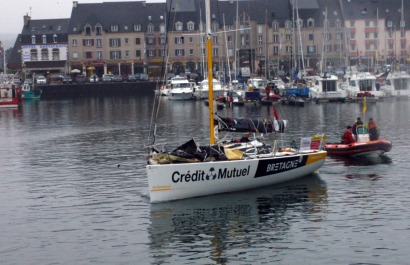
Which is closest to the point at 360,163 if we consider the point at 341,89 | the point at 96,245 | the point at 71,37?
the point at 96,245

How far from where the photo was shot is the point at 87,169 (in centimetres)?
5316

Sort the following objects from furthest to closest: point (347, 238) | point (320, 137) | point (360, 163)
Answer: point (360, 163), point (320, 137), point (347, 238)

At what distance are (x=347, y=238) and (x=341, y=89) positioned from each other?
81032 mm

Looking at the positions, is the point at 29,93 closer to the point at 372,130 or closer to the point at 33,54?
the point at 33,54

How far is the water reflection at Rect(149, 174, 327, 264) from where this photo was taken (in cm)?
3234

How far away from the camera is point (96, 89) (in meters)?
155

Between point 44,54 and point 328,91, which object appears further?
point 44,54

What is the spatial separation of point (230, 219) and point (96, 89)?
4732 inches

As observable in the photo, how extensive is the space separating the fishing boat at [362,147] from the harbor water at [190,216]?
0.61 metres

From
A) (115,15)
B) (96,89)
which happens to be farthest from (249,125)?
(115,15)

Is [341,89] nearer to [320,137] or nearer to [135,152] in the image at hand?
[135,152]

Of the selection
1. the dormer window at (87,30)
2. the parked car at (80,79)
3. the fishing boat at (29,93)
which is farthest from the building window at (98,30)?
the fishing boat at (29,93)

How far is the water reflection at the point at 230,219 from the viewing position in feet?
106

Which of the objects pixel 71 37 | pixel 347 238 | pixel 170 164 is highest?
pixel 71 37
